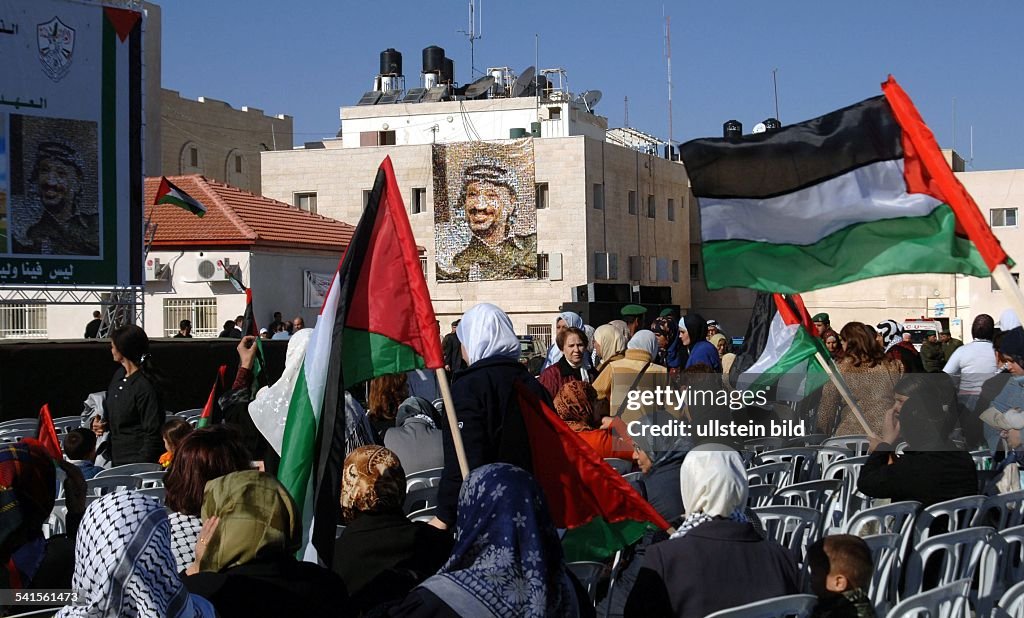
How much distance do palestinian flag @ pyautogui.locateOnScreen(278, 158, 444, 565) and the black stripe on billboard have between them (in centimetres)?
136

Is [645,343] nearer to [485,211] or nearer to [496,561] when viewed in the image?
[496,561]

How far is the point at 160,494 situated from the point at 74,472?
3.72ft

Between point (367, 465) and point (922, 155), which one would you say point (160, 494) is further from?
point (922, 155)

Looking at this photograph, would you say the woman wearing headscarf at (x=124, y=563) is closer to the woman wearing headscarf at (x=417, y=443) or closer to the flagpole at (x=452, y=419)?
the flagpole at (x=452, y=419)

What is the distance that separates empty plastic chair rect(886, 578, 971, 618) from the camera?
3.82m

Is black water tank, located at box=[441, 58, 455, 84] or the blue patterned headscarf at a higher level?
black water tank, located at box=[441, 58, 455, 84]

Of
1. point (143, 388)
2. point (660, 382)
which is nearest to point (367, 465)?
point (143, 388)

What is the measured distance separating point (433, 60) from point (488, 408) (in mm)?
54083

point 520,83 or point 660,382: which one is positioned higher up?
point 520,83

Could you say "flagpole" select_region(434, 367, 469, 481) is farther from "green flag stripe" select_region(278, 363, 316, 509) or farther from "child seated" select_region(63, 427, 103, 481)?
"child seated" select_region(63, 427, 103, 481)

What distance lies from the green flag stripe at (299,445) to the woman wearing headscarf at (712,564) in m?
1.57

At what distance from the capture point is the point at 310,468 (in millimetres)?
5020

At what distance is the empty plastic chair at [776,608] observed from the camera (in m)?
3.68

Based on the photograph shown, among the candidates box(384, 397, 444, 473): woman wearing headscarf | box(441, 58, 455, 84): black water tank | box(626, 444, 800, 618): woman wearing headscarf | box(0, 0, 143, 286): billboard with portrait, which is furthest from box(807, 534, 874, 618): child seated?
box(441, 58, 455, 84): black water tank
